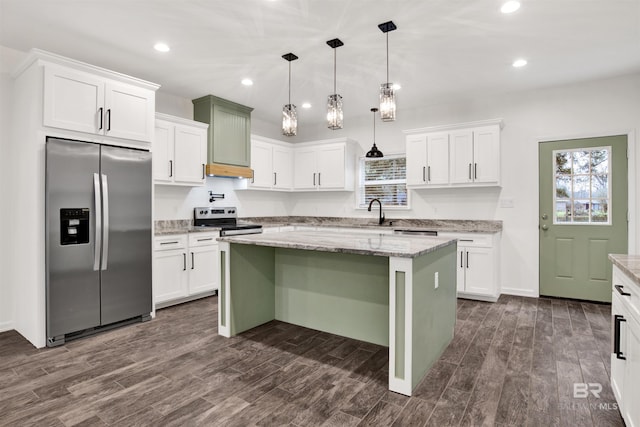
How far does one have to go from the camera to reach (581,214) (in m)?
4.38

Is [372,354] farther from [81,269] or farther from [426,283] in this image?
[81,269]

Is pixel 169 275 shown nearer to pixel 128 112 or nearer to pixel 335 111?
pixel 128 112

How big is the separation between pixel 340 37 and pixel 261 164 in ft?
9.68

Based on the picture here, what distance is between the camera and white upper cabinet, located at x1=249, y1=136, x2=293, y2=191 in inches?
224

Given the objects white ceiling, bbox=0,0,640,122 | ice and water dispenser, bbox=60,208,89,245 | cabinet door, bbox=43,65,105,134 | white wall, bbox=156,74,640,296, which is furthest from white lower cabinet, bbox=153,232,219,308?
white ceiling, bbox=0,0,640,122

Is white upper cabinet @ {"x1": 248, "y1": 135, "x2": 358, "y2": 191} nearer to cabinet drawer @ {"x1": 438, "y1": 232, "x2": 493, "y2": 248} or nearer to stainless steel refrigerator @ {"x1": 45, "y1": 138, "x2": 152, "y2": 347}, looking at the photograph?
cabinet drawer @ {"x1": 438, "y1": 232, "x2": 493, "y2": 248}

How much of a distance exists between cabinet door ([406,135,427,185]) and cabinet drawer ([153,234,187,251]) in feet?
10.5

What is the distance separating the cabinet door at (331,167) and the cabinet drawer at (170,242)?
2.61 m

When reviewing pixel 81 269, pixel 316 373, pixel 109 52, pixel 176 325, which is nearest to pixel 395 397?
pixel 316 373

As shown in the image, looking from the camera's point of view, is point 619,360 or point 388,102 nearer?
point 619,360

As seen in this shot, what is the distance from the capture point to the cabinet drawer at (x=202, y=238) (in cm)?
433

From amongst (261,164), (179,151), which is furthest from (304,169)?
(179,151)

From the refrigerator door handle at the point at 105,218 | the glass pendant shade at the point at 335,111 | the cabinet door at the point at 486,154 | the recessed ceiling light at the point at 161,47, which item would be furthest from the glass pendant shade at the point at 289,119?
the cabinet door at the point at 486,154

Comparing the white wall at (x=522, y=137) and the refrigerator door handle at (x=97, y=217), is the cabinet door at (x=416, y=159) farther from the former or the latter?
the refrigerator door handle at (x=97, y=217)
